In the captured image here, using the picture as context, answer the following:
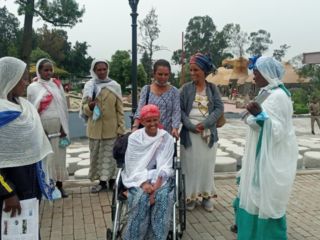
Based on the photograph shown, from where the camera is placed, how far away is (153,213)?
3.44 meters

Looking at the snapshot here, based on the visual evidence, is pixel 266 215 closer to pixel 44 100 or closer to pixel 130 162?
pixel 130 162

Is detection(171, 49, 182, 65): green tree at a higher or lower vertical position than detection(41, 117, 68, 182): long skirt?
higher

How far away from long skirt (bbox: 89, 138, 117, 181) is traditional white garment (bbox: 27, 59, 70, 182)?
1.31 feet

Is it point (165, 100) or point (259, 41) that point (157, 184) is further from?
point (259, 41)

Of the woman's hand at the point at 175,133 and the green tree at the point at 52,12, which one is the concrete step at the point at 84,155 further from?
the green tree at the point at 52,12

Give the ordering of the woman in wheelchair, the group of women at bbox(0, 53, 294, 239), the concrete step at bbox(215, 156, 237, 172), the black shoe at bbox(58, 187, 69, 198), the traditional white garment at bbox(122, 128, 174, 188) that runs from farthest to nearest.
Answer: the concrete step at bbox(215, 156, 237, 172) < the black shoe at bbox(58, 187, 69, 198) < the traditional white garment at bbox(122, 128, 174, 188) < the woman in wheelchair < the group of women at bbox(0, 53, 294, 239)

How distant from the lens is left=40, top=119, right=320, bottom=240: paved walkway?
13.5ft

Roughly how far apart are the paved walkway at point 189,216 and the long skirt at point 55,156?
0.34m

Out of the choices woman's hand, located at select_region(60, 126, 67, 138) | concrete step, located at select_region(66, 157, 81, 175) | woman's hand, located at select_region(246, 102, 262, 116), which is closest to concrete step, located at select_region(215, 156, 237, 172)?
concrete step, located at select_region(66, 157, 81, 175)

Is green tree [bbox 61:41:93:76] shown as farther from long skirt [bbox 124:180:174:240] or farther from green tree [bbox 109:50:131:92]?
long skirt [bbox 124:180:174:240]

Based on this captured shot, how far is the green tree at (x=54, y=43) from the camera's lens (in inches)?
1773

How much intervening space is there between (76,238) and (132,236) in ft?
2.68

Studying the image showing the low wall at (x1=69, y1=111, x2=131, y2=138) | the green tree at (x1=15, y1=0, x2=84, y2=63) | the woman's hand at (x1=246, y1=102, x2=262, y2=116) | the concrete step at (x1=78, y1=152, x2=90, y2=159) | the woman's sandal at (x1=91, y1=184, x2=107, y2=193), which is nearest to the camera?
the woman's hand at (x1=246, y1=102, x2=262, y2=116)

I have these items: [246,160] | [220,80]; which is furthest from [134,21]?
[220,80]
